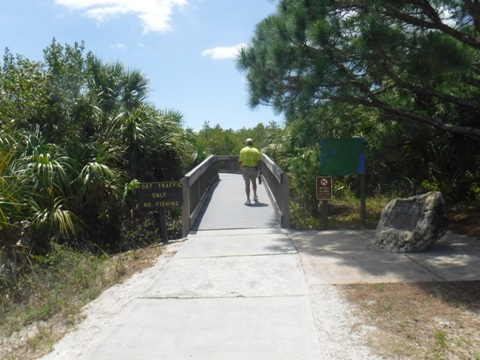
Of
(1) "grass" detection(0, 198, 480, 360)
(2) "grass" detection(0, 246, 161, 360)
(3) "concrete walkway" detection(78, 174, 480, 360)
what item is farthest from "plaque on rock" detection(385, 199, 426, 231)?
(2) "grass" detection(0, 246, 161, 360)

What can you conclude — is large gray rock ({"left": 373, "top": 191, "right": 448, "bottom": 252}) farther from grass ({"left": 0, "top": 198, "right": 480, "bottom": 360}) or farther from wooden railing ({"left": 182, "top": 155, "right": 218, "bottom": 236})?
wooden railing ({"left": 182, "top": 155, "right": 218, "bottom": 236})

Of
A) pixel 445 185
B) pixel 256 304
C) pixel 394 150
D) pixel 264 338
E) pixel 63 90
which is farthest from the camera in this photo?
pixel 63 90

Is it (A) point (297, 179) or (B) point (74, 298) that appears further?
(A) point (297, 179)

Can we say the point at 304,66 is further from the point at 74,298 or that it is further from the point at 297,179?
the point at 74,298

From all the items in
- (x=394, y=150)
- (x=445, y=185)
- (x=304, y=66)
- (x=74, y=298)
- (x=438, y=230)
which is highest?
(x=304, y=66)

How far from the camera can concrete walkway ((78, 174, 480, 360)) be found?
3.80m

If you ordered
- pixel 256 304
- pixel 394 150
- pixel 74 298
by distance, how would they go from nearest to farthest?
1. pixel 256 304
2. pixel 74 298
3. pixel 394 150

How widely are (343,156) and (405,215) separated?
2.12 metres

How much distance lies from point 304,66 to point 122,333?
482cm

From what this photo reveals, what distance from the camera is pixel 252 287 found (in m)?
5.25

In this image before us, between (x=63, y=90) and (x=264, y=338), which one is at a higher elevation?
(x=63, y=90)

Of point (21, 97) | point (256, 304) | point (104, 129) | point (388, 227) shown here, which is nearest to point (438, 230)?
point (388, 227)

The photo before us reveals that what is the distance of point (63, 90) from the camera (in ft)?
35.2

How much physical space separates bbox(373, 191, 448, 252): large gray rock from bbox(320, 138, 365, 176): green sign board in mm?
1717
